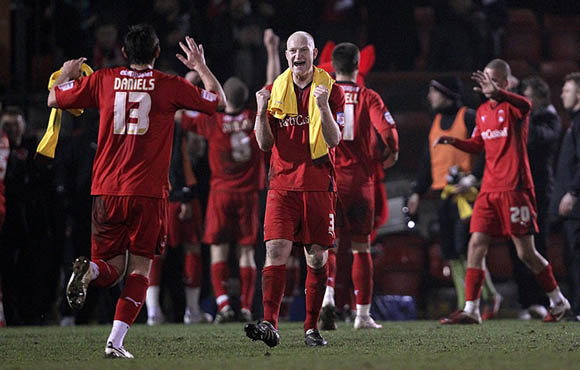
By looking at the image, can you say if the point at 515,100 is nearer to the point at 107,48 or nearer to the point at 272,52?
the point at 272,52

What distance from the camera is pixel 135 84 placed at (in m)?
6.09

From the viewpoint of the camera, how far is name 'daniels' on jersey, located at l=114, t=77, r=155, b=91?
608cm

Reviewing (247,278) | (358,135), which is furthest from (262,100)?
(247,278)

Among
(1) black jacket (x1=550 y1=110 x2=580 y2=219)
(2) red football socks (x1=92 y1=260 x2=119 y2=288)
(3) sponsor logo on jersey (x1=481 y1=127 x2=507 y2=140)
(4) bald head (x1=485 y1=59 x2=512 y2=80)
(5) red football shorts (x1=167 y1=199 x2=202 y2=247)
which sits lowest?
(5) red football shorts (x1=167 y1=199 x2=202 y2=247)

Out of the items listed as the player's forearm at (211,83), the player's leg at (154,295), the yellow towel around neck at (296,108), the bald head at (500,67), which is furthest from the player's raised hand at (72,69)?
the player's leg at (154,295)

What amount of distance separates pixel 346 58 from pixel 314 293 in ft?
9.09

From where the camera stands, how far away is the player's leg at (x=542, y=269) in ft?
29.0

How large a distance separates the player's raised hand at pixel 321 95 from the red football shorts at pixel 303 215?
642 mm

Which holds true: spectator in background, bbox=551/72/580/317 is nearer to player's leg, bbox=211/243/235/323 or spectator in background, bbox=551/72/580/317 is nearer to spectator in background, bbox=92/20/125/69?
player's leg, bbox=211/243/235/323

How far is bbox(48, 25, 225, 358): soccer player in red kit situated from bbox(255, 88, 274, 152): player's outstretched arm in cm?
34

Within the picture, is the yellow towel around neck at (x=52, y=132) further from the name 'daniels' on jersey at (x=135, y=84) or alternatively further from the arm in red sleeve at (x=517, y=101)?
the arm in red sleeve at (x=517, y=101)

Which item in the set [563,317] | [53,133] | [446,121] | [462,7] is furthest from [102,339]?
[462,7]

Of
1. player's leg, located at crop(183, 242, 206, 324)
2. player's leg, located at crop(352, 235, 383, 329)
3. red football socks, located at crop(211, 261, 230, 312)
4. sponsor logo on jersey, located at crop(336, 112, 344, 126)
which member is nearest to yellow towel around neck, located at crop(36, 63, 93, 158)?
sponsor logo on jersey, located at crop(336, 112, 344, 126)

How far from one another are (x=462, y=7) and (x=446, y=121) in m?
3.06
